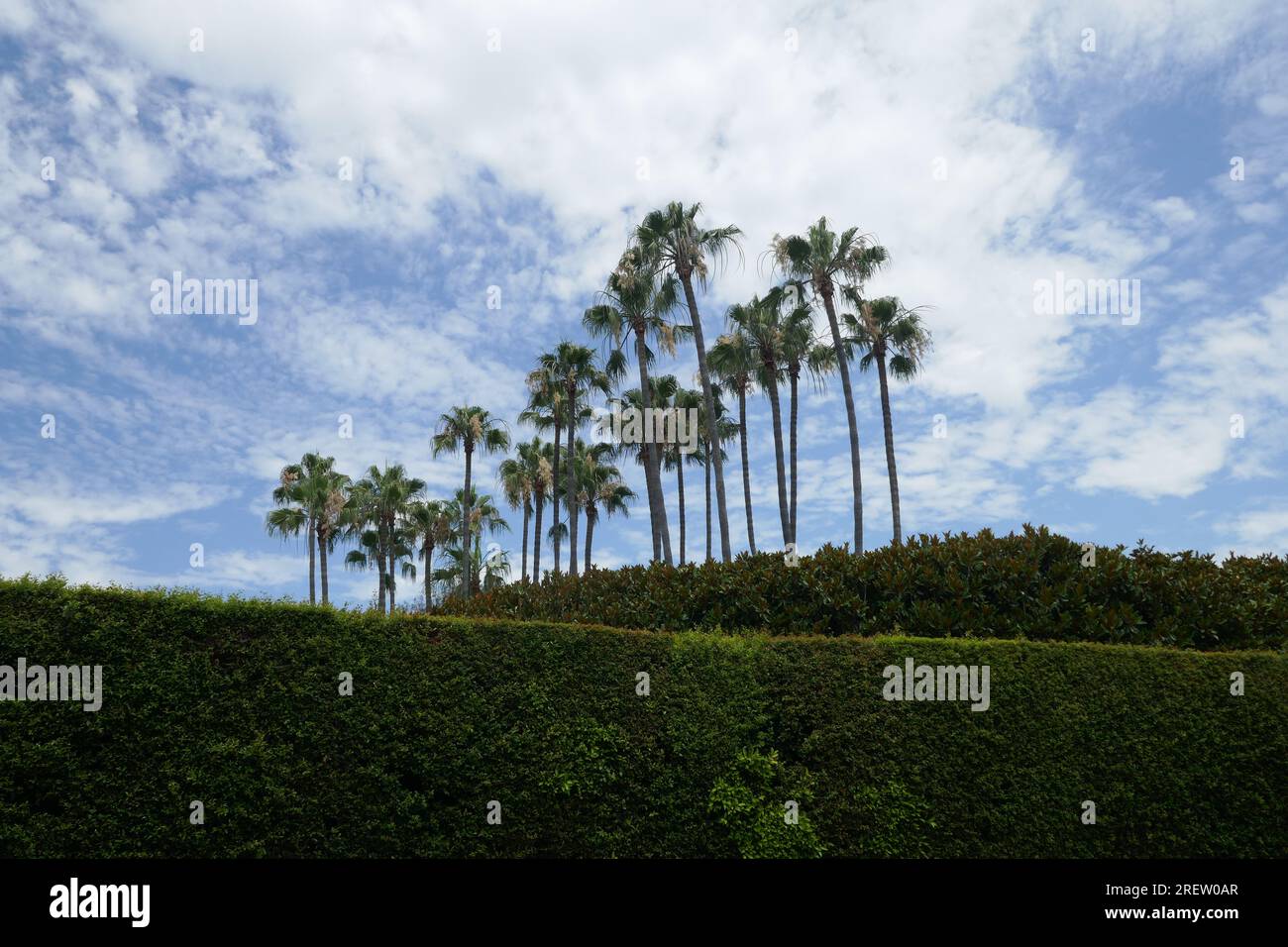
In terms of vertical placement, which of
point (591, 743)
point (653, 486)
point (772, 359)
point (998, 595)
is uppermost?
point (772, 359)

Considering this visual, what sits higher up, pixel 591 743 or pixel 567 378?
pixel 567 378

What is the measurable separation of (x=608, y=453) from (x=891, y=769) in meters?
37.7

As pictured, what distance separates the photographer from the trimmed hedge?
1361 centimetres

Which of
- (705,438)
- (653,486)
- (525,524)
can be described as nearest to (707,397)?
(653,486)

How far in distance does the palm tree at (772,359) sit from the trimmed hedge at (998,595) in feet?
57.4

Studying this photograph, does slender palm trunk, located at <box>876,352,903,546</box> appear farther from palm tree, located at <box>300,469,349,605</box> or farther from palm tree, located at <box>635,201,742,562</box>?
palm tree, located at <box>300,469,349,605</box>

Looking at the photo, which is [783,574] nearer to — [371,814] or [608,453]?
[371,814]

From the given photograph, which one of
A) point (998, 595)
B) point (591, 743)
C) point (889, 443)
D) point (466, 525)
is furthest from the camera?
point (466, 525)

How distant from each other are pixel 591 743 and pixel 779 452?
24.7m

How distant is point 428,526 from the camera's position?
176 ft

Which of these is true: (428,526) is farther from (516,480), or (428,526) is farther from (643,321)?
(643,321)

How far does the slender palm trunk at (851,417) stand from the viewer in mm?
31578

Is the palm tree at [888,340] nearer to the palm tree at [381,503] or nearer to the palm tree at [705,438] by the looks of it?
the palm tree at [705,438]
